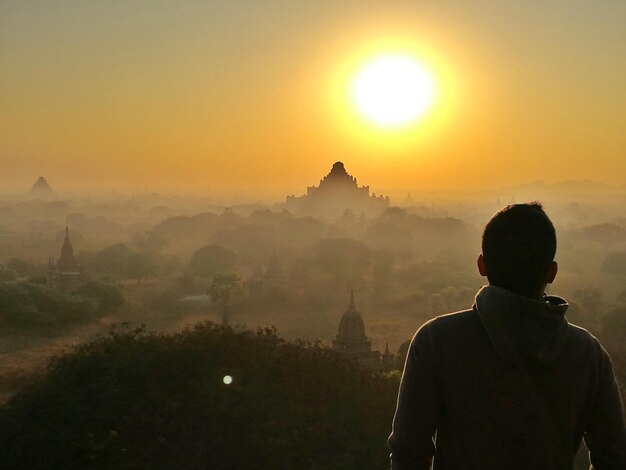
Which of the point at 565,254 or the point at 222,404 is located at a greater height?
the point at 222,404

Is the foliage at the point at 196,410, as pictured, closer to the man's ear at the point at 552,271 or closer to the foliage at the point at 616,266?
the man's ear at the point at 552,271

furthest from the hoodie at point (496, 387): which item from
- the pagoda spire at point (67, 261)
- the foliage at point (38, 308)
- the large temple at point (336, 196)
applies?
the large temple at point (336, 196)

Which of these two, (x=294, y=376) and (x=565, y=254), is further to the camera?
(x=565, y=254)

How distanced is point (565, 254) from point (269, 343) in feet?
223

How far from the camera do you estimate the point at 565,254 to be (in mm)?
73312

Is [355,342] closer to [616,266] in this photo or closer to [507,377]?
[507,377]

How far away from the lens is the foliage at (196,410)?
9.65 metres

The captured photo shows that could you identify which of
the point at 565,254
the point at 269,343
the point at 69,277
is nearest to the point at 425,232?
the point at 565,254

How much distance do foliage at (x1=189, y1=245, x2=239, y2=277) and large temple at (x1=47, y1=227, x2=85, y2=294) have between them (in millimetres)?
13012

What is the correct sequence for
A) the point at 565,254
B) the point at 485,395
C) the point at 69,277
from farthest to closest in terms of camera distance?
the point at 565,254 < the point at 69,277 < the point at 485,395

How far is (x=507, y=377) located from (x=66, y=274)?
38.5 metres

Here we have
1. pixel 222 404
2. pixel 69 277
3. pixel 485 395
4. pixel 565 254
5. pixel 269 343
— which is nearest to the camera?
pixel 485 395

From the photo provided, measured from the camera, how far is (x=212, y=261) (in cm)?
5256

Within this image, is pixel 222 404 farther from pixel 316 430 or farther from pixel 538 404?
pixel 538 404
